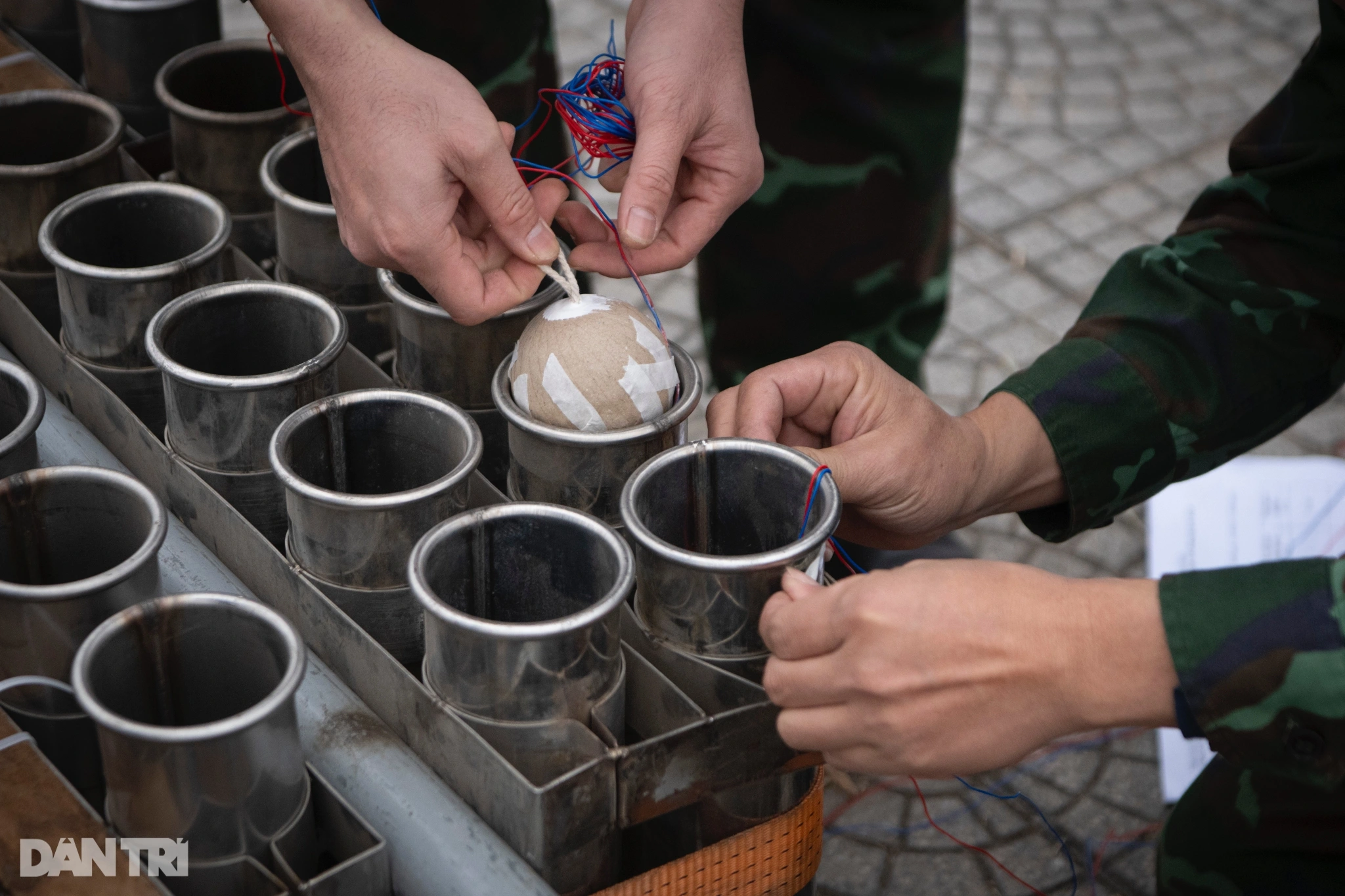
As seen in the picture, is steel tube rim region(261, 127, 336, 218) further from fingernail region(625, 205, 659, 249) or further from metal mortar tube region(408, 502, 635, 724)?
metal mortar tube region(408, 502, 635, 724)

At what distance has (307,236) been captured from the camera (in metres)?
1.79

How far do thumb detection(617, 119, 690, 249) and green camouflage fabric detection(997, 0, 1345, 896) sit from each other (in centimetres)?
63

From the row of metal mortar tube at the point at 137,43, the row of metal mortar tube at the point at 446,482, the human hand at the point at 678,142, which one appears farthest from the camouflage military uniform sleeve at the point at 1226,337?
the row of metal mortar tube at the point at 137,43

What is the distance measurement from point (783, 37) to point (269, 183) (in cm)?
113

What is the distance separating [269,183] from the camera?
5.85 feet

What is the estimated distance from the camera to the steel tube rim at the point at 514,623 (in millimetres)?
1159

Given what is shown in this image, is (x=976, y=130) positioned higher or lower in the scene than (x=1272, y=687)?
lower

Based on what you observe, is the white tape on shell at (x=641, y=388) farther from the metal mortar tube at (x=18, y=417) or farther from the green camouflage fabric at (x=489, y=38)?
the green camouflage fabric at (x=489, y=38)

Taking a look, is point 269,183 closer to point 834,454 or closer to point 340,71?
point 340,71

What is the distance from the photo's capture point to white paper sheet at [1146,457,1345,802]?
2.92 meters

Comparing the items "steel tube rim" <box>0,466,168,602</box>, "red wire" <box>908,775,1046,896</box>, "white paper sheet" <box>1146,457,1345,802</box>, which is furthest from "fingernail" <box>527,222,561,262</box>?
"white paper sheet" <box>1146,457,1345,802</box>

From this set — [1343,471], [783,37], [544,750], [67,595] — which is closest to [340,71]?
[67,595]

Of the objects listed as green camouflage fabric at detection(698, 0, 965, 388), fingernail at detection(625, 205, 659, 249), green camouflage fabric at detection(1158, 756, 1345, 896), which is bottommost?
green camouflage fabric at detection(1158, 756, 1345, 896)

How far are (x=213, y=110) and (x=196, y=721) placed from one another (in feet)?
3.98
